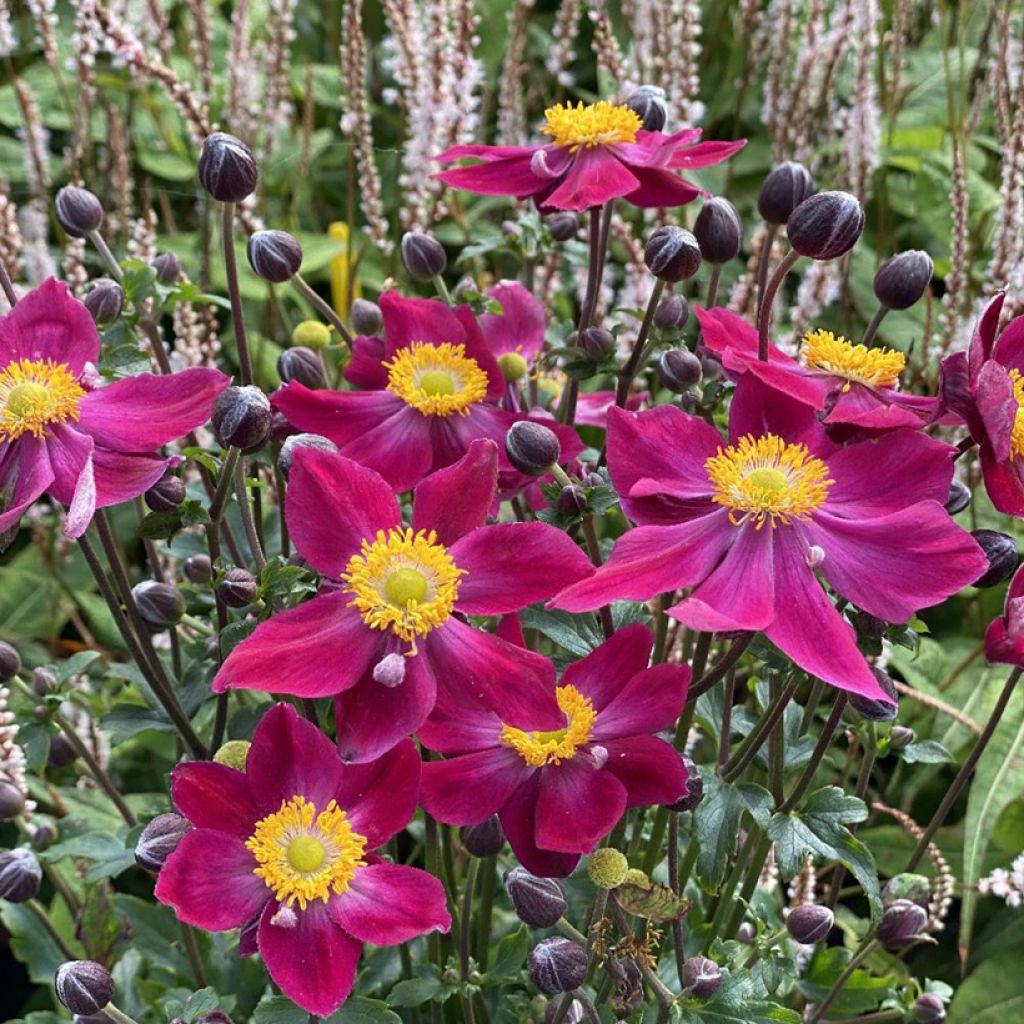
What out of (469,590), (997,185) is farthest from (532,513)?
(997,185)

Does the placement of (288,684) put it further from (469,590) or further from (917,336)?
(917,336)

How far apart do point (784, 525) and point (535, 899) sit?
23 centimetres

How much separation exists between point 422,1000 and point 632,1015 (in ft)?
0.39

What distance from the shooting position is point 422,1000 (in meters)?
0.75

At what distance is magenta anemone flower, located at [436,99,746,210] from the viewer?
833 millimetres

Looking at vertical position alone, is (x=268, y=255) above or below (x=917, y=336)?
above

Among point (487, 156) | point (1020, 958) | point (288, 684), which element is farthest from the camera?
point (1020, 958)

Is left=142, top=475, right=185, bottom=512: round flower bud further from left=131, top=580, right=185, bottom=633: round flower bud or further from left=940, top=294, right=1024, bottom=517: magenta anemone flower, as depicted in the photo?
left=940, top=294, right=1024, bottom=517: magenta anemone flower

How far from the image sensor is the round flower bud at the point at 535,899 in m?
0.65

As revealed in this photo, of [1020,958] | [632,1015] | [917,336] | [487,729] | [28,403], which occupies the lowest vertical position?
[1020,958]

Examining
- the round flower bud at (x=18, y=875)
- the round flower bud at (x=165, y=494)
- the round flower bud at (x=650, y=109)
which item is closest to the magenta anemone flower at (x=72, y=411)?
the round flower bud at (x=165, y=494)

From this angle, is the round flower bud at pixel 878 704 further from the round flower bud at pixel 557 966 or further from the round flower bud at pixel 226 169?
the round flower bud at pixel 226 169

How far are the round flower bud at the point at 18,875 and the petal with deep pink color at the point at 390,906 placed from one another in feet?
0.88

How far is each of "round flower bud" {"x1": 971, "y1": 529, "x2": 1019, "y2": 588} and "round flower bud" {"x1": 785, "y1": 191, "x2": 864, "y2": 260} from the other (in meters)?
0.17
